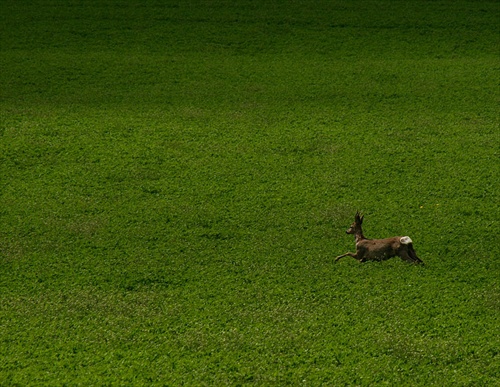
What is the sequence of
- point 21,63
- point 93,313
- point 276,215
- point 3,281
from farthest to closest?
point 21,63, point 276,215, point 3,281, point 93,313

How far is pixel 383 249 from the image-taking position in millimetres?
5758

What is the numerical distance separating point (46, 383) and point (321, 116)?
4.64 metres

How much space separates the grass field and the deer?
0.30 ft

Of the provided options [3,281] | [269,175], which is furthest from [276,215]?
[3,281]

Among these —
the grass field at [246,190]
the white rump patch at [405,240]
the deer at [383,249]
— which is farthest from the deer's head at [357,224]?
the white rump patch at [405,240]

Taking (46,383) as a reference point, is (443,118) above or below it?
above

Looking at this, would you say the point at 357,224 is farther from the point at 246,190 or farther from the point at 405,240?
the point at 246,190

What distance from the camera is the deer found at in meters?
5.72

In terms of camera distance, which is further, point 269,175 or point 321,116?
point 321,116

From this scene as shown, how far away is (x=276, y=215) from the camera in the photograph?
21.6 ft

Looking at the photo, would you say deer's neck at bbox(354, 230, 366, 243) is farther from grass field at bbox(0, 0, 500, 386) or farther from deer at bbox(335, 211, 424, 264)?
grass field at bbox(0, 0, 500, 386)

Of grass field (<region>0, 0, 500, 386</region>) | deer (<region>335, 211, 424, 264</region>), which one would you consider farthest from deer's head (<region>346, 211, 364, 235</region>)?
grass field (<region>0, 0, 500, 386</region>)

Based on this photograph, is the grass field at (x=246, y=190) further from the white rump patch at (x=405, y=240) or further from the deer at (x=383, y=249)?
the white rump patch at (x=405, y=240)

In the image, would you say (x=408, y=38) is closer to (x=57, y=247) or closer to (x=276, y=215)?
(x=276, y=215)
